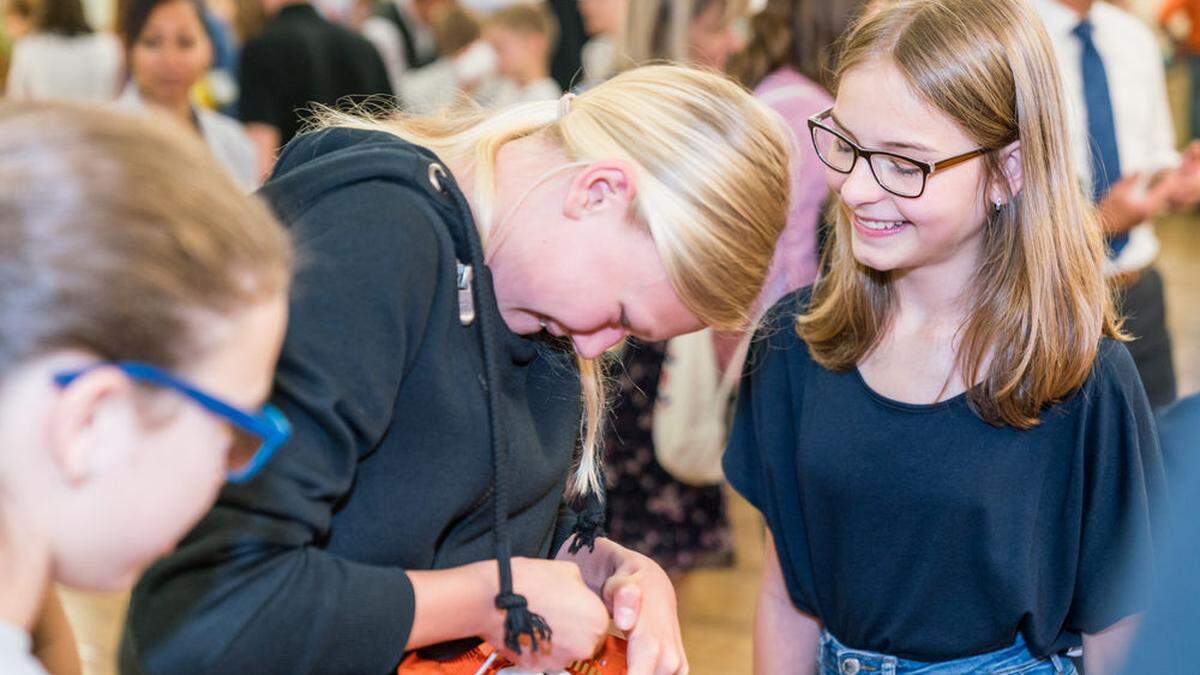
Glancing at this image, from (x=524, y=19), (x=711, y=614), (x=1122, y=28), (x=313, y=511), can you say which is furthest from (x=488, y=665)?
(x=524, y=19)

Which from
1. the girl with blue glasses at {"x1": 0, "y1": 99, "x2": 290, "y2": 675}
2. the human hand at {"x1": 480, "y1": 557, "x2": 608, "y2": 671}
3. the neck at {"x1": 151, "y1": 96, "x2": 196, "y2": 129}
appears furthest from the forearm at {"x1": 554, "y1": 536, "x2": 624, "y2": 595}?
the neck at {"x1": 151, "y1": 96, "x2": 196, "y2": 129}

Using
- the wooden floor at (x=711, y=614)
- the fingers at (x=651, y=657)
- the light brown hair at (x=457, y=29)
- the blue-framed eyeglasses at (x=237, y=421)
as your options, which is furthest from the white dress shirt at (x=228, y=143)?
the blue-framed eyeglasses at (x=237, y=421)

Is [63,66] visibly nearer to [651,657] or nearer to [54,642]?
Answer: [54,642]

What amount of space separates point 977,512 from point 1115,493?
0.17 meters

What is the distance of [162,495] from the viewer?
0.89 meters

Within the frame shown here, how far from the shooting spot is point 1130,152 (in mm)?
2912

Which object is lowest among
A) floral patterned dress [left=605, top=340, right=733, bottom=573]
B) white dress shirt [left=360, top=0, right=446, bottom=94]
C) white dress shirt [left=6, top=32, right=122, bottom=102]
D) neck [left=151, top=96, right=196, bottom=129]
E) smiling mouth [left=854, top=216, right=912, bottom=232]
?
floral patterned dress [left=605, top=340, right=733, bottom=573]

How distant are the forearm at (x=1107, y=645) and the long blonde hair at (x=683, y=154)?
2.10 feet

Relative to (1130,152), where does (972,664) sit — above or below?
below

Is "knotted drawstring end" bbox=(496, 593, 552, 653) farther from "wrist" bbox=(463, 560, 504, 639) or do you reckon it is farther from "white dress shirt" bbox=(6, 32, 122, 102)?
"white dress shirt" bbox=(6, 32, 122, 102)

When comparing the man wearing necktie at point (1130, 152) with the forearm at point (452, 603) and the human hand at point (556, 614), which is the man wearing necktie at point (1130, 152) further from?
the forearm at point (452, 603)

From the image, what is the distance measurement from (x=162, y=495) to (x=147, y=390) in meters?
0.09

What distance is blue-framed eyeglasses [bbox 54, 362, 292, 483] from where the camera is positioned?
0.83 m

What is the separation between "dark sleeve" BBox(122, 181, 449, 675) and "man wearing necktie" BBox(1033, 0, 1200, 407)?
2.03 meters
